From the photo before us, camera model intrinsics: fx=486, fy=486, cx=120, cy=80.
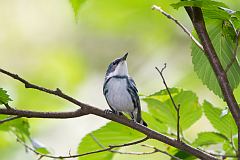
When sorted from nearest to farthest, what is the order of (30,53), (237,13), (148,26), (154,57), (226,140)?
1. (237,13)
2. (226,140)
3. (148,26)
4. (154,57)
5. (30,53)

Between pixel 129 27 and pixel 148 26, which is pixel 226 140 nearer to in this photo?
pixel 148 26

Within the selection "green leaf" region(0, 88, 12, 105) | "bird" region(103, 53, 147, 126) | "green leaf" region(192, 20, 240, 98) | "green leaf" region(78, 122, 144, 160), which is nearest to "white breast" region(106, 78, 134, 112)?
"bird" region(103, 53, 147, 126)

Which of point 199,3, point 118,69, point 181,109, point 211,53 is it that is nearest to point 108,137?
point 181,109

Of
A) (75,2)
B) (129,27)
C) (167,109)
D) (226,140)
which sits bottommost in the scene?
(226,140)

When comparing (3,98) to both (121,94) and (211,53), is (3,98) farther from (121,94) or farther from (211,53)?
(121,94)

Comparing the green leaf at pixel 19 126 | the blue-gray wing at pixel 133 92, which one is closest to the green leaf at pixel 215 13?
the green leaf at pixel 19 126

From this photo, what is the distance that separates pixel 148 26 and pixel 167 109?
71 cm

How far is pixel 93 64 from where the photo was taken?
2832mm

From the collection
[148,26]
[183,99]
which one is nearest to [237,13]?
[183,99]

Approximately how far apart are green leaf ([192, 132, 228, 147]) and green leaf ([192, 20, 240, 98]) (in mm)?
208

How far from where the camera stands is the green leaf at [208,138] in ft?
4.33

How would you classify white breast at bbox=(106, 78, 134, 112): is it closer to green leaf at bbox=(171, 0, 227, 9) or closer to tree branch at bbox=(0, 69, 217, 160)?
tree branch at bbox=(0, 69, 217, 160)

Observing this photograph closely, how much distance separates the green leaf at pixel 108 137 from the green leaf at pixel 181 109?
0.30 ft

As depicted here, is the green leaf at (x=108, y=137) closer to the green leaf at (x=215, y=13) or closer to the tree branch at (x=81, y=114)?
the tree branch at (x=81, y=114)
